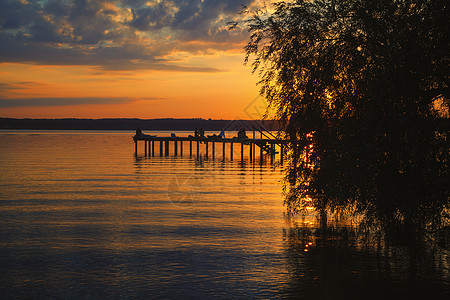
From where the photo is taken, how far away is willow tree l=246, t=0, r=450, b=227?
14781 mm

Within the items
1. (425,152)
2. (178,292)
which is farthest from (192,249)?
(425,152)

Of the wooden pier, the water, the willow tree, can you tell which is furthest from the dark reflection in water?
the wooden pier

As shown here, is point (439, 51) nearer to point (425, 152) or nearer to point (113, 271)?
point (425, 152)

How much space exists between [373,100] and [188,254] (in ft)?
23.7

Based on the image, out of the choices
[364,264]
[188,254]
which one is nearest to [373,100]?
[364,264]

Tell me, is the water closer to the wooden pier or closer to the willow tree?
the willow tree

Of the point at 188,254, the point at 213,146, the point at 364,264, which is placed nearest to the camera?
the point at 364,264

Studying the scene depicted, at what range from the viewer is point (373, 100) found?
15.6 meters

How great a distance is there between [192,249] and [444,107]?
8.80m

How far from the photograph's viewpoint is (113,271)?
1397 centimetres

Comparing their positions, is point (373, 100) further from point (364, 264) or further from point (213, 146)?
point (213, 146)

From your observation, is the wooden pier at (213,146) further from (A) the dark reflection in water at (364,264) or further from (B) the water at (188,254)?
(A) the dark reflection in water at (364,264)

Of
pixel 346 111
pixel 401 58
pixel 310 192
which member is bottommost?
pixel 310 192

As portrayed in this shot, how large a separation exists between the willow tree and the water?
1937mm
